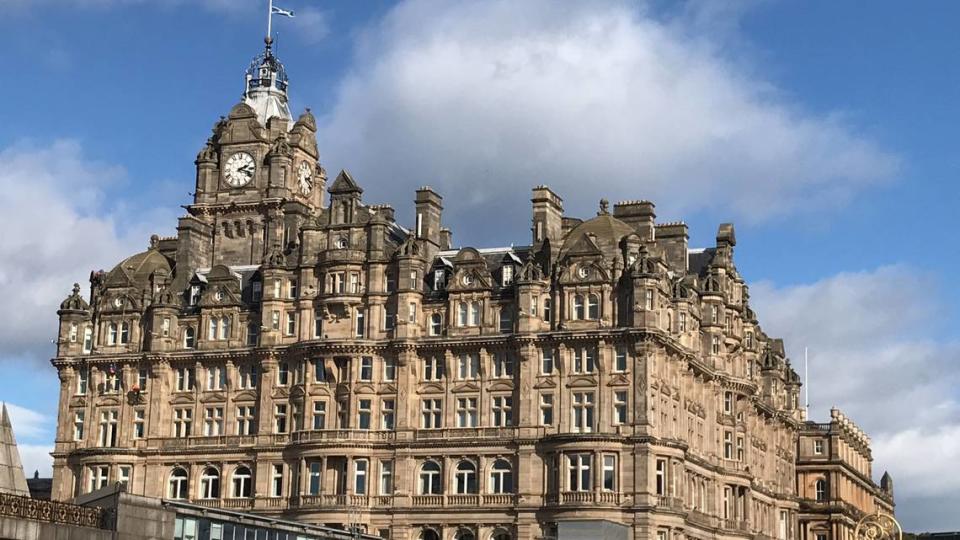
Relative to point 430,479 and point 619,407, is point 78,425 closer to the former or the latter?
point 430,479

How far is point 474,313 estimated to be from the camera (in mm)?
119562

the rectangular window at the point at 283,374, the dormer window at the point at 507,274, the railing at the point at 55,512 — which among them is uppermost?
the dormer window at the point at 507,274

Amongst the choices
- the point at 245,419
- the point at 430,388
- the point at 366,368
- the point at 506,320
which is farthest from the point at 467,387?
the point at 245,419

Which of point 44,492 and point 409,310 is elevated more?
point 409,310

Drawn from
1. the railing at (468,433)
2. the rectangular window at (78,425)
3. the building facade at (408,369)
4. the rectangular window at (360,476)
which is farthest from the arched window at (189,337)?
the railing at (468,433)

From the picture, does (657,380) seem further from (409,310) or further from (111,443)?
(111,443)

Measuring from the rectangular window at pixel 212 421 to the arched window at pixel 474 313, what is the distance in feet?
68.2

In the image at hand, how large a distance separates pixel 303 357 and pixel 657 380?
85.0ft

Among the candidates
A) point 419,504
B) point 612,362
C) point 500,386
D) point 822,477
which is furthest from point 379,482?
point 822,477

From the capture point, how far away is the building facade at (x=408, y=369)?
114750mm

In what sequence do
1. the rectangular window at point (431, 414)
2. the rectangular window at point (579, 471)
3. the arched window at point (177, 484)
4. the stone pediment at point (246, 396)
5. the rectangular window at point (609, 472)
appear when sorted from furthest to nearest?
the arched window at point (177, 484), the stone pediment at point (246, 396), the rectangular window at point (431, 414), the rectangular window at point (579, 471), the rectangular window at point (609, 472)

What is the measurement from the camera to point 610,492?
112m

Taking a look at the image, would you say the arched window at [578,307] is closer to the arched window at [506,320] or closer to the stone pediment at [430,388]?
the arched window at [506,320]

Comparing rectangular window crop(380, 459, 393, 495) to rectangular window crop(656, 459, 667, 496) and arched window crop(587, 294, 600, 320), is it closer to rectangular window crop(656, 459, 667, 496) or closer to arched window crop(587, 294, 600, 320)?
arched window crop(587, 294, 600, 320)
